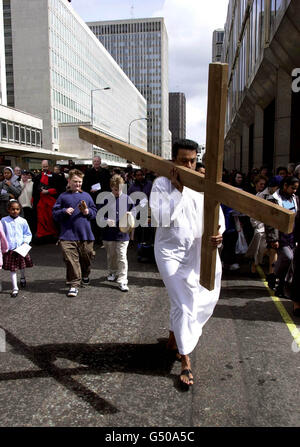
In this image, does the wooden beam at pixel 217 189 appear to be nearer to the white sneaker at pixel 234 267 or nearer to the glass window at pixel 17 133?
the white sneaker at pixel 234 267

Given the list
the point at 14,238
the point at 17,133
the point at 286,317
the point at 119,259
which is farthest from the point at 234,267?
the point at 17,133

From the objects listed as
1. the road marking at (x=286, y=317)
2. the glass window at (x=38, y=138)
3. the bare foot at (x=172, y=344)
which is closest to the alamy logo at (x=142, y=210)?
the bare foot at (x=172, y=344)

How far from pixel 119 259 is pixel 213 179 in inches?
154

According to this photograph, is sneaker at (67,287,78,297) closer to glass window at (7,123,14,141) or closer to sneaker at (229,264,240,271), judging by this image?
sneaker at (229,264,240,271)

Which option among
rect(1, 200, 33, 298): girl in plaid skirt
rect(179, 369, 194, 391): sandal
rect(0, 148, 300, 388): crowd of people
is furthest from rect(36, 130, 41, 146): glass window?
rect(179, 369, 194, 391): sandal

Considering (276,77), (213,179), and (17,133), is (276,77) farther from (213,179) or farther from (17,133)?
(17,133)

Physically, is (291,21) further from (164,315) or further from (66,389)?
(66,389)

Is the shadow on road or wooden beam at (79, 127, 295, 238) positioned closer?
wooden beam at (79, 127, 295, 238)

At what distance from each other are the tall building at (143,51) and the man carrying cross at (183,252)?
154 meters

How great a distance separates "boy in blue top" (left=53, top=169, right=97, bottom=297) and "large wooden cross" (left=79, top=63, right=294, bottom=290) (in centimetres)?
284

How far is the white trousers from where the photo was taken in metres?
6.50

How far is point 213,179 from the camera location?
9.75ft

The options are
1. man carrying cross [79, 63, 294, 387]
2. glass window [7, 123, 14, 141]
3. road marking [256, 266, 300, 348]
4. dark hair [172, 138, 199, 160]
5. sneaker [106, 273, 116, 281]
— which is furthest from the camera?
glass window [7, 123, 14, 141]

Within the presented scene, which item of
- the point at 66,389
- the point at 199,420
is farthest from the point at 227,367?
the point at 66,389
